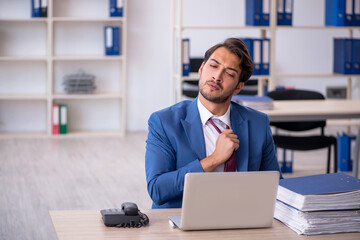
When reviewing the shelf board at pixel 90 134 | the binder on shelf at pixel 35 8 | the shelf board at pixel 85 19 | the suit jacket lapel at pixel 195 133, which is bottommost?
the shelf board at pixel 90 134

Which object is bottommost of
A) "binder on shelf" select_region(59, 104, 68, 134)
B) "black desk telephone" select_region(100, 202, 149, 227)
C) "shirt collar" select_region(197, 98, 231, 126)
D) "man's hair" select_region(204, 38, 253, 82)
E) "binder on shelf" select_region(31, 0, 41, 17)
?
"binder on shelf" select_region(59, 104, 68, 134)

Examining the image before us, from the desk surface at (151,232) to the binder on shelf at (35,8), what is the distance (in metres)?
5.28

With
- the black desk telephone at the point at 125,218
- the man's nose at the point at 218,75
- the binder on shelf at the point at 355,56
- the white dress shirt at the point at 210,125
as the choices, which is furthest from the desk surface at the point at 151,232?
the binder on shelf at the point at 355,56

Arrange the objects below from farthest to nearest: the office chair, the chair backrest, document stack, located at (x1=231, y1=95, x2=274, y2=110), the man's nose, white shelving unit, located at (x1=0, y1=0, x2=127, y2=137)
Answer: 1. white shelving unit, located at (x1=0, y1=0, x2=127, y2=137)
2. the chair backrest
3. the office chair
4. document stack, located at (x1=231, y1=95, x2=274, y2=110)
5. the man's nose

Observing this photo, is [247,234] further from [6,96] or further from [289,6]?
[6,96]

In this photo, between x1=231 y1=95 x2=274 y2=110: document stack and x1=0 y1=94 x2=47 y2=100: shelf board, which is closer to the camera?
x1=231 y1=95 x2=274 y2=110: document stack

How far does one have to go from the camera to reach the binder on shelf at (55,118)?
22.4ft

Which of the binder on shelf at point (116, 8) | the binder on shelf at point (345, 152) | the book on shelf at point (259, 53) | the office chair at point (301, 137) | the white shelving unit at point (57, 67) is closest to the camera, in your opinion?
the office chair at point (301, 137)

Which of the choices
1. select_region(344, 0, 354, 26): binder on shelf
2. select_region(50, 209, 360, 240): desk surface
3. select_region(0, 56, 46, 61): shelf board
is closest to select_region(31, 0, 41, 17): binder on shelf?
select_region(0, 56, 46, 61): shelf board

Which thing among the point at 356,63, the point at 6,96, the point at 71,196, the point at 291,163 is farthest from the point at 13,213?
the point at 356,63

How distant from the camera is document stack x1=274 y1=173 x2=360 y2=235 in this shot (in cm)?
171

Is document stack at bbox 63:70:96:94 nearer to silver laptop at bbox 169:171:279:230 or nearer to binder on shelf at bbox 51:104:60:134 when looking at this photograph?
binder on shelf at bbox 51:104:60:134

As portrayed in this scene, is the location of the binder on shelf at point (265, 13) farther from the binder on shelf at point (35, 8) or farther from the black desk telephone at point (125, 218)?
the black desk telephone at point (125, 218)

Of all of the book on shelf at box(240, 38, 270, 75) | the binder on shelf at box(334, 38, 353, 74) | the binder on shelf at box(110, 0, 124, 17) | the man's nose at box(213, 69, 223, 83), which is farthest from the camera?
the binder on shelf at box(110, 0, 124, 17)
